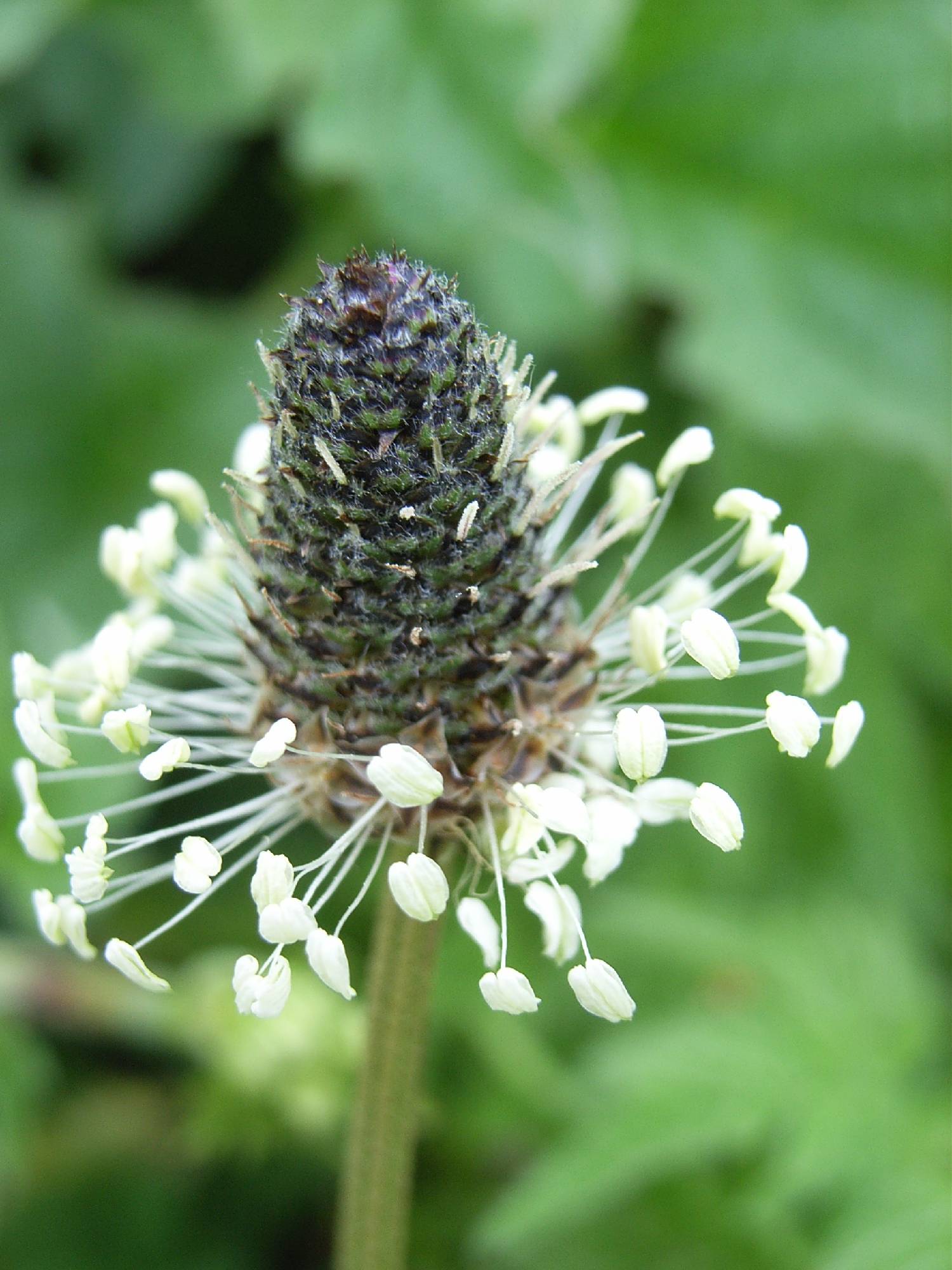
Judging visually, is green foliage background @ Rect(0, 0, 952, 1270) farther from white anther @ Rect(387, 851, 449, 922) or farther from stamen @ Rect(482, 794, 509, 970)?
white anther @ Rect(387, 851, 449, 922)

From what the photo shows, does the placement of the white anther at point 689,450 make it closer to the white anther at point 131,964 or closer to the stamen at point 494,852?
the stamen at point 494,852

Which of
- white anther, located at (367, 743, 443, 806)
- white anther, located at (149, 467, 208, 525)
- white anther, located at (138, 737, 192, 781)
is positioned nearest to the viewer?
white anther, located at (367, 743, 443, 806)

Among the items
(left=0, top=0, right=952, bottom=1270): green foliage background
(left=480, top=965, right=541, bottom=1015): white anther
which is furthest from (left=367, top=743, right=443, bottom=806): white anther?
(left=0, top=0, right=952, bottom=1270): green foliage background

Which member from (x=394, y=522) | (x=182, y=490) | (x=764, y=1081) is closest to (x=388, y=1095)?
(x=394, y=522)

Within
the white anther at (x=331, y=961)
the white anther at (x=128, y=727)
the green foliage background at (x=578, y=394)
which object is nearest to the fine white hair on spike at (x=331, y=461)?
the white anther at (x=128, y=727)

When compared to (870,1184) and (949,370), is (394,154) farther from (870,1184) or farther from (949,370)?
(870,1184)

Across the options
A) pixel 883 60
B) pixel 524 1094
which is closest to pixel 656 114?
pixel 883 60
